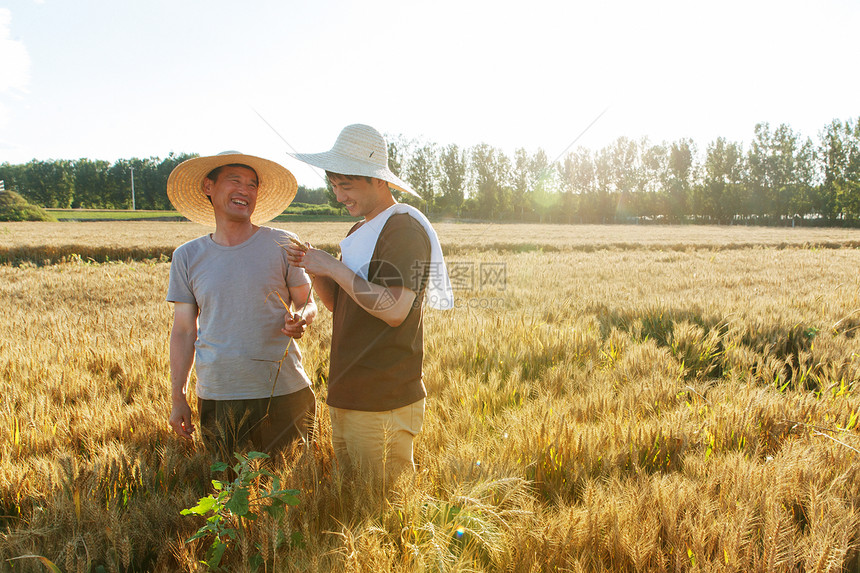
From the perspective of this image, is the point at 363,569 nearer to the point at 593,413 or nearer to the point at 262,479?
the point at 262,479

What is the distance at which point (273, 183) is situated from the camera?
2949 millimetres

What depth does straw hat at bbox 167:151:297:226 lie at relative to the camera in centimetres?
264

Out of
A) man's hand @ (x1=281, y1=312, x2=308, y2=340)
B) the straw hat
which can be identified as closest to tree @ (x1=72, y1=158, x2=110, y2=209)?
the straw hat

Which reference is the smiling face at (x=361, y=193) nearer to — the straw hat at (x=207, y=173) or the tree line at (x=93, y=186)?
the straw hat at (x=207, y=173)

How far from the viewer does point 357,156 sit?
82.2 inches

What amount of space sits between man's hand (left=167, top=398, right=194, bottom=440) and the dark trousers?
0.08 m

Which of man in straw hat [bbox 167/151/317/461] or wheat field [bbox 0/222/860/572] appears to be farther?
man in straw hat [bbox 167/151/317/461]

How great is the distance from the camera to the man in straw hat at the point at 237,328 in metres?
2.42

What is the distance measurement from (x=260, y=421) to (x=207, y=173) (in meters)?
1.53

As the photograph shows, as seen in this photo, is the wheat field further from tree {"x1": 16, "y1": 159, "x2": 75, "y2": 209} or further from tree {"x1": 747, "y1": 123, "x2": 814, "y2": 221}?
tree {"x1": 16, "y1": 159, "x2": 75, "y2": 209}

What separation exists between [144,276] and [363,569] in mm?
10730

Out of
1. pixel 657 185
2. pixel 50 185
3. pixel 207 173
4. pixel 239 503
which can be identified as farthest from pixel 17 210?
pixel 657 185

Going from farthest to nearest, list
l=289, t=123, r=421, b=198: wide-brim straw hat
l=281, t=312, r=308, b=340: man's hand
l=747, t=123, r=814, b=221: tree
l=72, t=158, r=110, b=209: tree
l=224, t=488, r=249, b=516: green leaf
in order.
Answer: l=72, t=158, r=110, b=209: tree → l=747, t=123, r=814, b=221: tree → l=281, t=312, r=308, b=340: man's hand → l=289, t=123, r=421, b=198: wide-brim straw hat → l=224, t=488, r=249, b=516: green leaf

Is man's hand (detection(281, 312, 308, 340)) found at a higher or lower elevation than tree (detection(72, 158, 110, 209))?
lower
